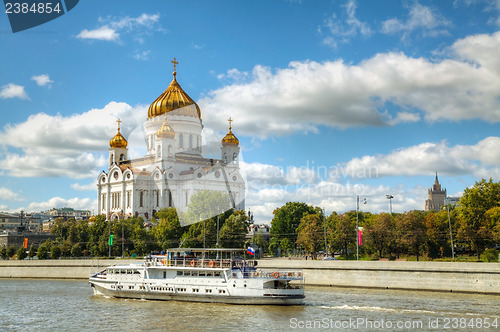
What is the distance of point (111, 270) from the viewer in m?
44.9

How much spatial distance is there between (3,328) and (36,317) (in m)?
3.39

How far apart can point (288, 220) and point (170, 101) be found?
109 feet

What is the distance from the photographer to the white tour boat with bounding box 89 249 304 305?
3797 cm

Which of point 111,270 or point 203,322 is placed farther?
point 111,270

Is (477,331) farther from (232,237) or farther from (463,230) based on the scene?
(232,237)

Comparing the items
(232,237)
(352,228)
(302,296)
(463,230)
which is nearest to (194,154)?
(232,237)

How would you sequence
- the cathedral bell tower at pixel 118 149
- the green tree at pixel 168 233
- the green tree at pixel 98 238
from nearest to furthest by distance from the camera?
the green tree at pixel 168 233, the green tree at pixel 98 238, the cathedral bell tower at pixel 118 149

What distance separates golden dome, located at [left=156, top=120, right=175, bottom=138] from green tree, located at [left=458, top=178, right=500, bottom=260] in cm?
5399

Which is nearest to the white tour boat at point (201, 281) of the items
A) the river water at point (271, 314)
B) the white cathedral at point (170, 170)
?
the river water at point (271, 314)

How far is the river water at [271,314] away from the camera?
30281 mm

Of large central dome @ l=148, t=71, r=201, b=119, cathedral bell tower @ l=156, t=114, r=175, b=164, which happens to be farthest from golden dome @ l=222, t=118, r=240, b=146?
cathedral bell tower @ l=156, t=114, r=175, b=164

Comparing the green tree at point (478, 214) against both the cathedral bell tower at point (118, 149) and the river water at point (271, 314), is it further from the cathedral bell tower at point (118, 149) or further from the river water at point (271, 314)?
the cathedral bell tower at point (118, 149)

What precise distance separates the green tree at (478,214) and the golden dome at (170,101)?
187 ft

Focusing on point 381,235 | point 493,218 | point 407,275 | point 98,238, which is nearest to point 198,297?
point 407,275
